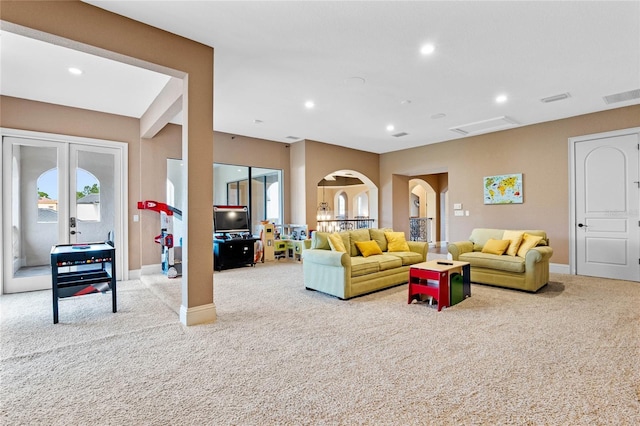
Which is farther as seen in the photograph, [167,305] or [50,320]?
[167,305]

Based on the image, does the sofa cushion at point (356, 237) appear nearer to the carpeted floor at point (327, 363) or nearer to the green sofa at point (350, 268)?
the green sofa at point (350, 268)

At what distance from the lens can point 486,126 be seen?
659 centimetres

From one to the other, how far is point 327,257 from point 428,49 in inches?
109

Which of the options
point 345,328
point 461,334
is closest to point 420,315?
point 461,334

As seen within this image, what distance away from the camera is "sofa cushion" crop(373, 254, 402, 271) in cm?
478

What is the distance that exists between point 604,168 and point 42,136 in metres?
9.16

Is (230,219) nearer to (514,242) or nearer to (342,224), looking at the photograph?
(342,224)

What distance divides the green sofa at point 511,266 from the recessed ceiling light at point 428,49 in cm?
307

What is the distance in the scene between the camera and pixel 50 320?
3592mm

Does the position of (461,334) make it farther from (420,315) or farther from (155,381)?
(155,381)

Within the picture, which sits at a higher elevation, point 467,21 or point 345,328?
point 467,21

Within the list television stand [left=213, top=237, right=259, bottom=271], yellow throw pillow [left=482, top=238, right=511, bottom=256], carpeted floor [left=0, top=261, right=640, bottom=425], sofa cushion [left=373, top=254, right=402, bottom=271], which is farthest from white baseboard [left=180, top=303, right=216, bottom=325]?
yellow throw pillow [left=482, top=238, right=511, bottom=256]

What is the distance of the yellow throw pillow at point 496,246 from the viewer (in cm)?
524

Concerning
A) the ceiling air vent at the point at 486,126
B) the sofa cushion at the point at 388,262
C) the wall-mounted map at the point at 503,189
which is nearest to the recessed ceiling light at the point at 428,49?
the sofa cushion at the point at 388,262
